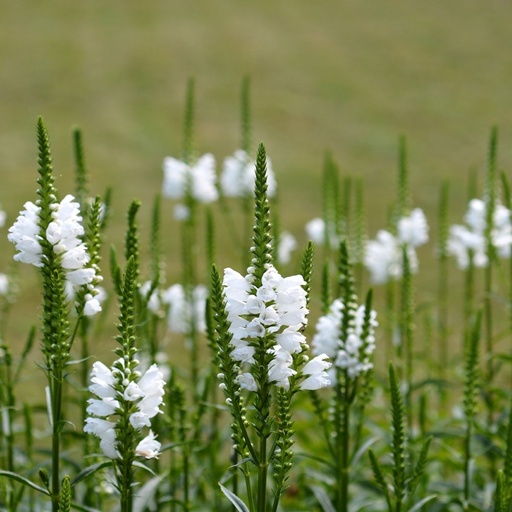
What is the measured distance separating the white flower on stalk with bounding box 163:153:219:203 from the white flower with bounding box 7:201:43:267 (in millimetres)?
2996

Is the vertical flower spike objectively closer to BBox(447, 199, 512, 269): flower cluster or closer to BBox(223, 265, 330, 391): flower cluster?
BBox(223, 265, 330, 391): flower cluster

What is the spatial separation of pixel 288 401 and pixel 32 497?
2.23 m

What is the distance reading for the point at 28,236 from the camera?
2.64m

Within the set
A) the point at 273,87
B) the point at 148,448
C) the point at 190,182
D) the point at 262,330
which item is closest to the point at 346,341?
the point at 148,448

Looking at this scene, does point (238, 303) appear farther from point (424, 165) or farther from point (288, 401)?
point (424, 165)

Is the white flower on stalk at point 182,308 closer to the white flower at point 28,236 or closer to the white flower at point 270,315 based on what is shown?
the white flower at point 28,236

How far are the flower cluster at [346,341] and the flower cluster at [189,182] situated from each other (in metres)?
2.26

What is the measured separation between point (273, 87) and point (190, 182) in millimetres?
8182

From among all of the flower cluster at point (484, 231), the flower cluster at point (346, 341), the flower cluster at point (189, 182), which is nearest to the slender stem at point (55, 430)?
the flower cluster at point (346, 341)

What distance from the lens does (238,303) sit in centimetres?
239

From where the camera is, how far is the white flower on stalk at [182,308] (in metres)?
5.35

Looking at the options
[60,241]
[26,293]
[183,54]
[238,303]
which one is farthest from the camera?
[183,54]

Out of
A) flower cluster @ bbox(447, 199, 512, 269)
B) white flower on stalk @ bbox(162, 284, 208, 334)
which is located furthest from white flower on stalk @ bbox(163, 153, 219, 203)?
flower cluster @ bbox(447, 199, 512, 269)

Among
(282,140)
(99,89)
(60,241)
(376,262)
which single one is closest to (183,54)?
(99,89)
